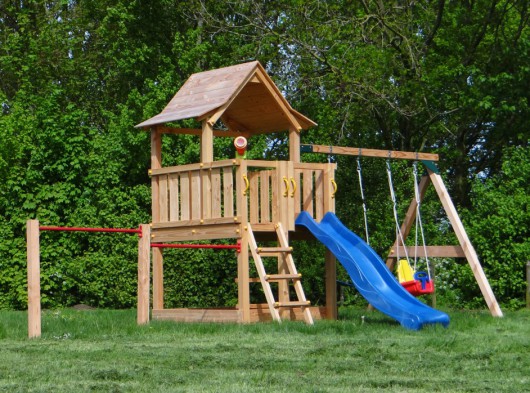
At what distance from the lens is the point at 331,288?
13867 millimetres

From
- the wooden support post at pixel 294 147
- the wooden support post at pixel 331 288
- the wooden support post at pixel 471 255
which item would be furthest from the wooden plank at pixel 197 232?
the wooden support post at pixel 471 255

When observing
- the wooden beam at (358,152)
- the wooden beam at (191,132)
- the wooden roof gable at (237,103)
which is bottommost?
the wooden beam at (358,152)

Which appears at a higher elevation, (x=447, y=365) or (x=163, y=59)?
(x=163, y=59)

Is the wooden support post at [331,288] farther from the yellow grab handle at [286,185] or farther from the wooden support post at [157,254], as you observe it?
the wooden support post at [157,254]

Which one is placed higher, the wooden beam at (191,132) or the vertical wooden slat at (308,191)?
the wooden beam at (191,132)

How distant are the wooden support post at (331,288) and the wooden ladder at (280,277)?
1031mm

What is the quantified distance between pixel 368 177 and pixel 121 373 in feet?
36.7

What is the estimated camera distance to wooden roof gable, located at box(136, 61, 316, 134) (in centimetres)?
1340

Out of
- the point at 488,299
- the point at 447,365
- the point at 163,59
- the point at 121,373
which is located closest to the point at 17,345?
the point at 121,373

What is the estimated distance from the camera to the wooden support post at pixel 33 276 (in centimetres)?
1055

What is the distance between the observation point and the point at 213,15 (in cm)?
2298

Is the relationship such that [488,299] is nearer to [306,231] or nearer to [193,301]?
[306,231]

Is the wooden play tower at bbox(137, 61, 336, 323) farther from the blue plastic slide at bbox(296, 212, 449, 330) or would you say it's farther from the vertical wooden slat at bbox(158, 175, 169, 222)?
the blue plastic slide at bbox(296, 212, 449, 330)

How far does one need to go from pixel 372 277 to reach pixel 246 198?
188 cm
